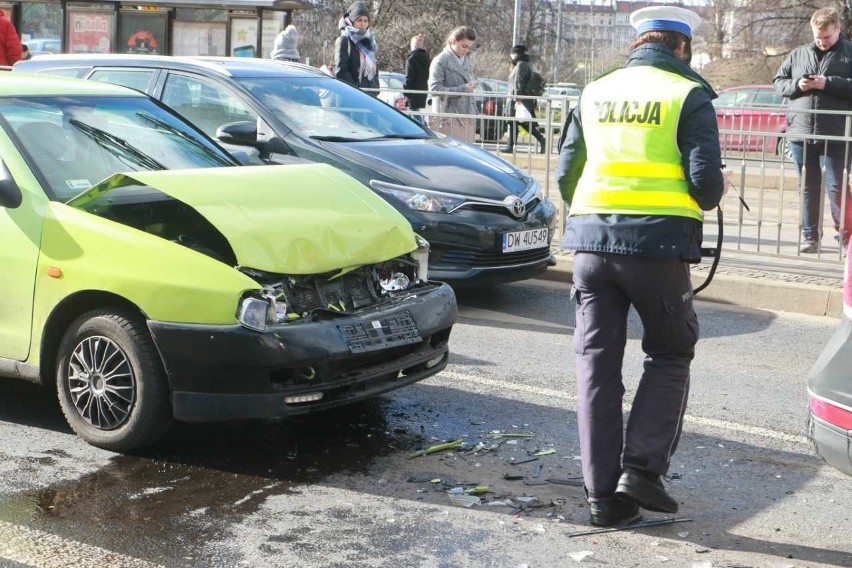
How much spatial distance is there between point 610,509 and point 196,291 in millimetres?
1840

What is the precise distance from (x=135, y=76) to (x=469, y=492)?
5.34m

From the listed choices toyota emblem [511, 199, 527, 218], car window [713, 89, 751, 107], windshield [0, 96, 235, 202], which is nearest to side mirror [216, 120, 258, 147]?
windshield [0, 96, 235, 202]

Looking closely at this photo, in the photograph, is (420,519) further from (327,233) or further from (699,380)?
(699,380)

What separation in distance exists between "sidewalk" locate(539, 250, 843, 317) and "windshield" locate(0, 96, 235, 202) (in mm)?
4279

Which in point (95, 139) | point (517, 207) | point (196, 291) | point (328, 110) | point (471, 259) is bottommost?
point (471, 259)

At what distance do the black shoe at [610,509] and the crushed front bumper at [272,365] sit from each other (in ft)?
3.91

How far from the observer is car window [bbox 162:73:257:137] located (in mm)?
8609

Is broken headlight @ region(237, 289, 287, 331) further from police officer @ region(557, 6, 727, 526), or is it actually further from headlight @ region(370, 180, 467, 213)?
headlight @ region(370, 180, 467, 213)

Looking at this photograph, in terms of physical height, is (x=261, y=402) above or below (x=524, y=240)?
below

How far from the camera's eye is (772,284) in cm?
911

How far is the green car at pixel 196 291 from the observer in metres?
4.86

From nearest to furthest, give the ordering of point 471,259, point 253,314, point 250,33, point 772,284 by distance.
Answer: point 253,314, point 471,259, point 772,284, point 250,33

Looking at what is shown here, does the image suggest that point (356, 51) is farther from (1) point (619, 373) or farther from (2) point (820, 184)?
(1) point (619, 373)

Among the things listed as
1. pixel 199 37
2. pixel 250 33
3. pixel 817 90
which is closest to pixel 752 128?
pixel 817 90
